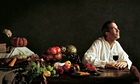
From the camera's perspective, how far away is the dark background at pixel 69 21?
5.76 m

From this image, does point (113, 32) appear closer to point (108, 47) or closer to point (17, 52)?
point (108, 47)

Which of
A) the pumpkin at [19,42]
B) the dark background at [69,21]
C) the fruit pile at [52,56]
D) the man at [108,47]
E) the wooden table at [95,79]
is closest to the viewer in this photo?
the wooden table at [95,79]

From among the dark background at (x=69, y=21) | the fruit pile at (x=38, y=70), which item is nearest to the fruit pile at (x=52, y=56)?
the fruit pile at (x=38, y=70)

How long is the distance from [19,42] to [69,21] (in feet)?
3.68

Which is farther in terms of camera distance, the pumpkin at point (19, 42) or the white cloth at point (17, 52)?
the pumpkin at point (19, 42)

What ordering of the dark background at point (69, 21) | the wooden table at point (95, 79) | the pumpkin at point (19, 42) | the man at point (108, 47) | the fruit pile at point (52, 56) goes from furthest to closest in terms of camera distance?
the dark background at point (69, 21) < the pumpkin at point (19, 42) < the man at point (108, 47) < the fruit pile at point (52, 56) < the wooden table at point (95, 79)

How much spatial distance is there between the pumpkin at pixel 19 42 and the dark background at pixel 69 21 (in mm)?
406

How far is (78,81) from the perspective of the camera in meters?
2.78

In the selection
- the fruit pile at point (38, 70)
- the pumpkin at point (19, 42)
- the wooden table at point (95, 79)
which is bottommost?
the wooden table at point (95, 79)

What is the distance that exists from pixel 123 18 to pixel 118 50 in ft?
4.73

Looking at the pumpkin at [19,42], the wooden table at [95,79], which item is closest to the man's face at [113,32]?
the wooden table at [95,79]

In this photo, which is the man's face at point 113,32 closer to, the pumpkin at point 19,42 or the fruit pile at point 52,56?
the fruit pile at point 52,56

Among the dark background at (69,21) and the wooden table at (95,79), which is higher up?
the dark background at (69,21)

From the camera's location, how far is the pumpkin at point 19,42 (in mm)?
5523
